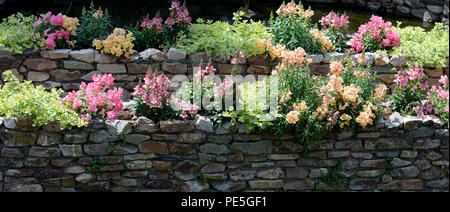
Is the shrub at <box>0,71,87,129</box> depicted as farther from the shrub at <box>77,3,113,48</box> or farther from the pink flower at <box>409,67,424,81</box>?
the pink flower at <box>409,67,424,81</box>

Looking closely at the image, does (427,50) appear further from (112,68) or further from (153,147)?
(112,68)

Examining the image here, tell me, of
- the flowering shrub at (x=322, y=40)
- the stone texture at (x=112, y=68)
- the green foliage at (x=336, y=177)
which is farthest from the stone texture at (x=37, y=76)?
the green foliage at (x=336, y=177)

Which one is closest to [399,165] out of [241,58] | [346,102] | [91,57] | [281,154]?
[346,102]

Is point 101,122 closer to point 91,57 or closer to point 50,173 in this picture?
point 50,173

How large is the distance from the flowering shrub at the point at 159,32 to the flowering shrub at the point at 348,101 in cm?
223

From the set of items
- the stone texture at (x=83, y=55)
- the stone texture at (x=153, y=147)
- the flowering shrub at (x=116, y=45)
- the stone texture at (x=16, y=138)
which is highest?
the flowering shrub at (x=116, y=45)

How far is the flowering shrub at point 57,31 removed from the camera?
6.45 meters

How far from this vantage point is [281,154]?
5.06m

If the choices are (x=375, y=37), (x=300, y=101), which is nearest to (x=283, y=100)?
(x=300, y=101)

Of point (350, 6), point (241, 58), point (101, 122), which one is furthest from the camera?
point (350, 6)

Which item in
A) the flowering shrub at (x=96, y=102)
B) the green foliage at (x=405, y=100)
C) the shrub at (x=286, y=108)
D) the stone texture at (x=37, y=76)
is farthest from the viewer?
the stone texture at (x=37, y=76)

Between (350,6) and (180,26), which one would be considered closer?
(180,26)

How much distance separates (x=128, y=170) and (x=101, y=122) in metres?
0.51

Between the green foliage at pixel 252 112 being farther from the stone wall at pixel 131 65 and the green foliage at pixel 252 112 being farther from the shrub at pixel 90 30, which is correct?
the shrub at pixel 90 30
